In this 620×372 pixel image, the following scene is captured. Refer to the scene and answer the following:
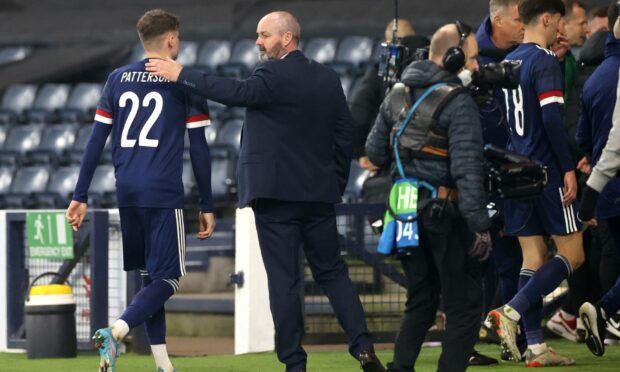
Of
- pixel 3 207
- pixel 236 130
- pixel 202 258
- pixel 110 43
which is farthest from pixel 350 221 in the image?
pixel 110 43

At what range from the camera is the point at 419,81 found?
627 cm

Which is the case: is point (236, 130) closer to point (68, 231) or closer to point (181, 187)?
point (68, 231)

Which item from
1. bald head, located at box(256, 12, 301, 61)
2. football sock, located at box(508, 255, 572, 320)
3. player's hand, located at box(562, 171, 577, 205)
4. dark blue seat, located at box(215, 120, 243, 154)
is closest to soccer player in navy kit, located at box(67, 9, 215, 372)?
bald head, located at box(256, 12, 301, 61)

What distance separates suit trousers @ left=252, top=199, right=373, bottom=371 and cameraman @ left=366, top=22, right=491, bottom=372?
0.44 metres

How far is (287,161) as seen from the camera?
6.62 meters

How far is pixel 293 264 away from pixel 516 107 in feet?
4.96

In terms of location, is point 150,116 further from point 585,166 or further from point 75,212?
point 585,166

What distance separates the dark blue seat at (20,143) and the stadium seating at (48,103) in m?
0.25

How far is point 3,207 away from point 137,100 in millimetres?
10447

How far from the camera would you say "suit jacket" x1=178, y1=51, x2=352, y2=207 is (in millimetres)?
6547

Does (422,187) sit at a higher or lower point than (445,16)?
lower

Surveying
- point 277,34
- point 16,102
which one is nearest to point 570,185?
point 277,34

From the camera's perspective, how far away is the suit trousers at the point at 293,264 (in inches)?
261

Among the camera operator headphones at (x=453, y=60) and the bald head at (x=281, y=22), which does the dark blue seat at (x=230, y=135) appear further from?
the camera operator headphones at (x=453, y=60)
